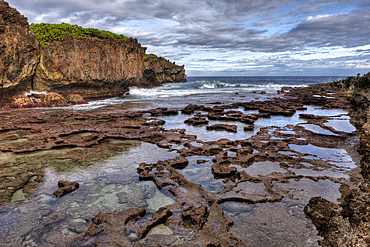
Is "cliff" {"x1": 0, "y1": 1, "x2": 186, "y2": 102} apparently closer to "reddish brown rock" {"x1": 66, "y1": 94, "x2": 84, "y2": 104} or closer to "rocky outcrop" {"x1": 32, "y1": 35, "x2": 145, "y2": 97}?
"rocky outcrop" {"x1": 32, "y1": 35, "x2": 145, "y2": 97}

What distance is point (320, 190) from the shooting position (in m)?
4.96

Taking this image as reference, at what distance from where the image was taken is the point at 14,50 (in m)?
18.6

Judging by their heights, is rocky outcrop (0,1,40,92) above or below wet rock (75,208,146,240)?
above

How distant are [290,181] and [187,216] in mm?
3085

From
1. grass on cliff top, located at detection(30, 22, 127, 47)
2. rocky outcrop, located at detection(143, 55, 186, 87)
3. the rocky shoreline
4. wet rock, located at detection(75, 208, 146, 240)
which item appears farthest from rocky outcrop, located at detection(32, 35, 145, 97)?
wet rock, located at detection(75, 208, 146, 240)

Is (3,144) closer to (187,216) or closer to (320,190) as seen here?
(187,216)

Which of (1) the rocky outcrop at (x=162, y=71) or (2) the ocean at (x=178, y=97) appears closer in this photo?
(2) the ocean at (x=178, y=97)

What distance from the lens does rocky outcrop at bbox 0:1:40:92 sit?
58.2 feet

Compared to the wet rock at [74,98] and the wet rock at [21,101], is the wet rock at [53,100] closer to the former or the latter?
the wet rock at [74,98]

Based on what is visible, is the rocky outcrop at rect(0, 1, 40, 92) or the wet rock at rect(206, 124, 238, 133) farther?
the rocky outcrop at rect(0, 1, 40, 92)

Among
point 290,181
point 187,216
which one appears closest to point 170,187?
point 187,216

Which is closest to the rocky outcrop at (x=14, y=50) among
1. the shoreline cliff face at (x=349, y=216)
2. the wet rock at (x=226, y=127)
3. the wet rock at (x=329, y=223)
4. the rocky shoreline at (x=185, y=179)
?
the rocky shoreline at (x=185, y=179)

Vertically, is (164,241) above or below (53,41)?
below

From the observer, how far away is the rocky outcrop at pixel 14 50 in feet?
58.2
